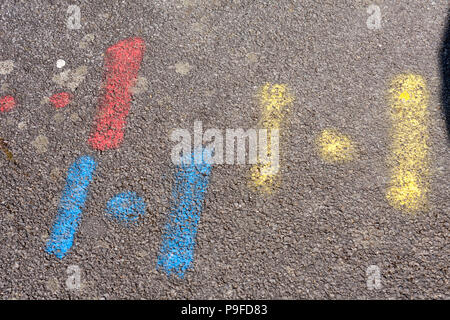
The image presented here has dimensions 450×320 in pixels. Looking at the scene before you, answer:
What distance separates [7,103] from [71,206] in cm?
104

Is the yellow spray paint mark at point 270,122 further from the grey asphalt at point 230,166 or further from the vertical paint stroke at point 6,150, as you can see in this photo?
the vertical paint stroke at point 6,150

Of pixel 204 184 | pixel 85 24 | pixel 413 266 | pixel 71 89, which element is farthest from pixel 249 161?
pixel 85 24

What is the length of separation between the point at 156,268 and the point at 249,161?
89 cm

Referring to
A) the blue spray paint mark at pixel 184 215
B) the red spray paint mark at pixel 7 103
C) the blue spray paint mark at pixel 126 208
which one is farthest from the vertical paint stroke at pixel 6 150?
the blue spray paint mark at pixel 184 215

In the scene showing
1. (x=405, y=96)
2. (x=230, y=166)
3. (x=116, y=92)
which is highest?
(x=116, y=92)

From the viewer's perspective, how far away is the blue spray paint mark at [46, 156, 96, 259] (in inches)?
105

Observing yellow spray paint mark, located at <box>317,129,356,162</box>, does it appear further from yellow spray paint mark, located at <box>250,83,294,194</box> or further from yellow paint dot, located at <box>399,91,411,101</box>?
yellow paint dot, located at <box>399,91,411,101</box>

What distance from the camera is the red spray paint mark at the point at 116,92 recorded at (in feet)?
9.97

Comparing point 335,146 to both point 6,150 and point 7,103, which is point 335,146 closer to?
point 6,150

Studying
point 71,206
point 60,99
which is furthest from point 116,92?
point 71,206

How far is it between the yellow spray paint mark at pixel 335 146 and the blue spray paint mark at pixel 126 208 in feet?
3.95

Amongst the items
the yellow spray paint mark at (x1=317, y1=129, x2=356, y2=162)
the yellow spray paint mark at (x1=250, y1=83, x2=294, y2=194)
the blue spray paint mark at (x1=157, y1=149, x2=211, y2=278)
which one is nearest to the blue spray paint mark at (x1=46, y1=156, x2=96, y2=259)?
the blue spray paint mark at (x1=157, y1=149, x2=211, y2=278)

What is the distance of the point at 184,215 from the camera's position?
8.92 feet

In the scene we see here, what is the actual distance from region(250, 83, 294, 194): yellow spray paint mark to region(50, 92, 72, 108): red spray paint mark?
1.39 meters
